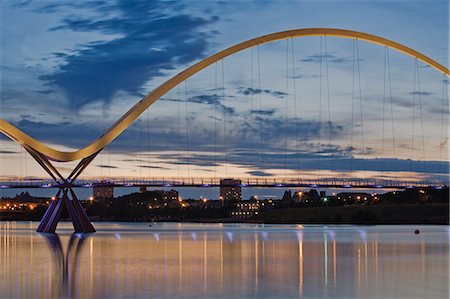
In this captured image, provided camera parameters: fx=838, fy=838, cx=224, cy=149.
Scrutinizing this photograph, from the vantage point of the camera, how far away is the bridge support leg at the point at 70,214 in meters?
62.1

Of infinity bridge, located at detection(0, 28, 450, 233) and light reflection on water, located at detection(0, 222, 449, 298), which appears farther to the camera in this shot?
infinity bridge, located at detection(0, 28, 450, 233)

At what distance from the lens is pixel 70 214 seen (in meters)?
63.9

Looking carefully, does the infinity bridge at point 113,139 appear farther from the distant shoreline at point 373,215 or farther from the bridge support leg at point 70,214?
the distant shoreline at point 373,215

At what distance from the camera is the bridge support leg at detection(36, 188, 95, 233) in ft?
204

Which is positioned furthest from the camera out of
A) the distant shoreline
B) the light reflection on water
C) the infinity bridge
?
the distant shoreline

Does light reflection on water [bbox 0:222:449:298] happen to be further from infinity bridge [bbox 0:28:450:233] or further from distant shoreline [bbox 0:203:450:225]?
distant shoreline [bbox 0:203:450:225]

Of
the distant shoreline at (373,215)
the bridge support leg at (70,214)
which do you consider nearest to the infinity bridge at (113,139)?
the bridge support leg at (70,214)

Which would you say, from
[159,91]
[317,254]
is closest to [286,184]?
[159,91]

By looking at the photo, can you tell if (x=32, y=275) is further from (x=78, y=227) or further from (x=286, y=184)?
(x=286, y=184)

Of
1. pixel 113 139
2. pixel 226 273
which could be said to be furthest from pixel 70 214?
pixel 226 273

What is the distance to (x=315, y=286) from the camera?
23141 mm

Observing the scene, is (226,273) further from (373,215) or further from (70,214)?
(373,215)

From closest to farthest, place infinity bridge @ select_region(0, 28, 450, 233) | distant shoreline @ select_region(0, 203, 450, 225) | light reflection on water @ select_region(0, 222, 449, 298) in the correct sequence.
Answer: light reflection on water @ select_region(0, 222, 449, 298) < infinity bridge @ select_region(0, 28, 450, 233) < distant shoreline @ select_region(0, 203, 450, 225)

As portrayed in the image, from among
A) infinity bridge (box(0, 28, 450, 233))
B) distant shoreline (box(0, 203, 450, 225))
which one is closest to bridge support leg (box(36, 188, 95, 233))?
infinity bridge (box(0, 28, 450, 233))
